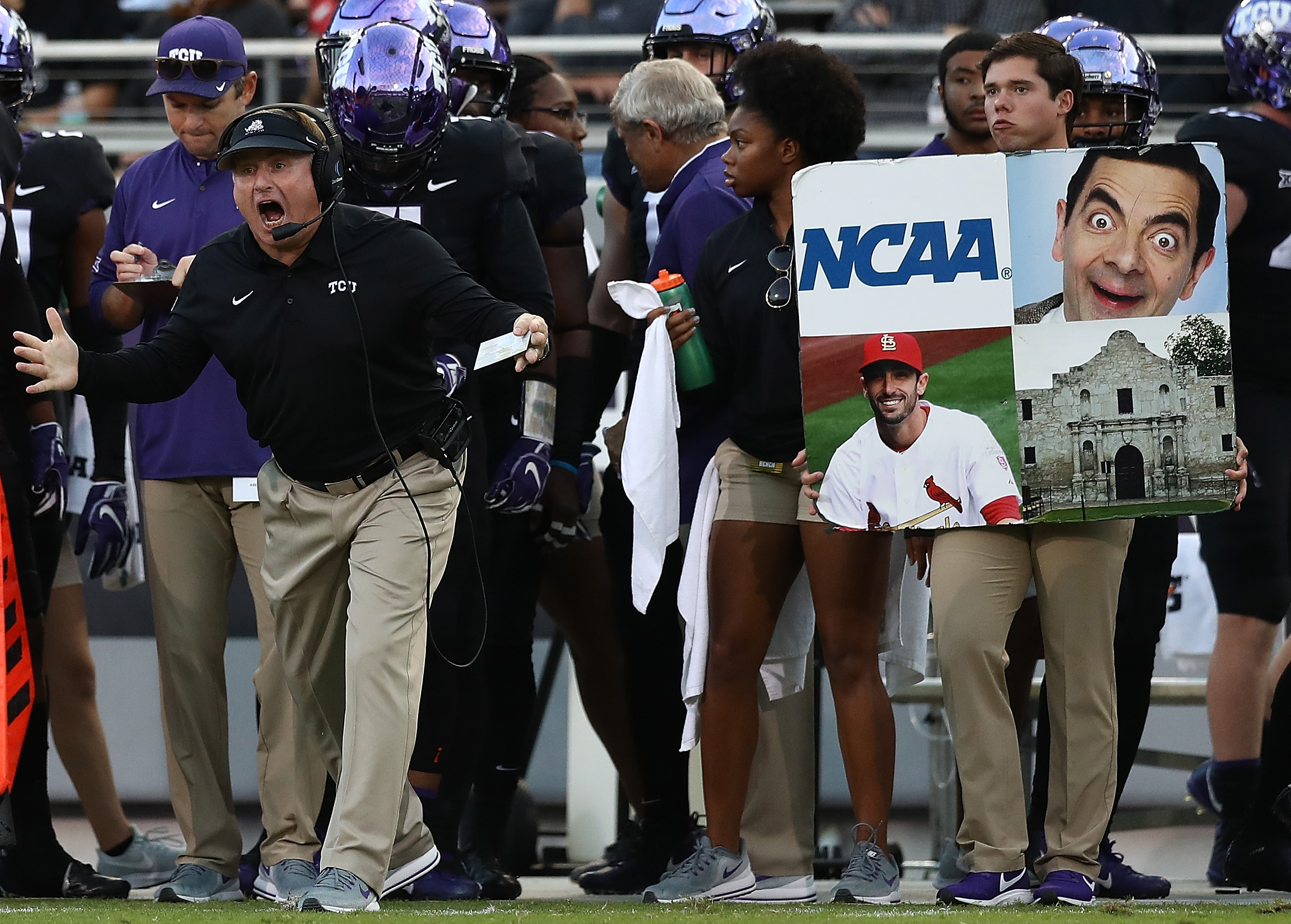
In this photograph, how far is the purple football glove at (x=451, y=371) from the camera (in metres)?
4.96

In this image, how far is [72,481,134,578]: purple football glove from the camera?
5402mm

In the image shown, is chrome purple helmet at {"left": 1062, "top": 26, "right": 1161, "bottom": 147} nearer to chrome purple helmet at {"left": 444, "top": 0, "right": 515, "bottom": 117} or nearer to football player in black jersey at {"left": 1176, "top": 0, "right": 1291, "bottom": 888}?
football player in black jersey at {"left": 1176, "top": 0, "right": 1291, "bottom": 888}

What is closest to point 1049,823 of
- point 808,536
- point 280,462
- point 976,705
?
point 976,705

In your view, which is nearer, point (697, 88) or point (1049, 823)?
point (1049, 823)

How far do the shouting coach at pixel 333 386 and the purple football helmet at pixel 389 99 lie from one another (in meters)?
0.33

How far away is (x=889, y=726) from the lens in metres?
4.79

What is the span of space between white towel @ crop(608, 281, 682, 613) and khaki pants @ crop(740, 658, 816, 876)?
468 millimetres

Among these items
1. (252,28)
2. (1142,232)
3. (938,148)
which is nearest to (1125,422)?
(1142,232)

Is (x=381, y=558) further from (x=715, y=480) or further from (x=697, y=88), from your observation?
(x=697, y=88)

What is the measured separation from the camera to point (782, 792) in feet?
16.5

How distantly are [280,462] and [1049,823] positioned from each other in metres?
2.00

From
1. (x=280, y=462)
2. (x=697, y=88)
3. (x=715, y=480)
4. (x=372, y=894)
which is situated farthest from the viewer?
(x=697, y=88)

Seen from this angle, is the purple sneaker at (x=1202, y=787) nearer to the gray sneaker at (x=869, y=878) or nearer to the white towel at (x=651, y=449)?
the gray sneaker at (x=869, y=878)

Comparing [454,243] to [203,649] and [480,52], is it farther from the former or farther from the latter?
[203,649]
